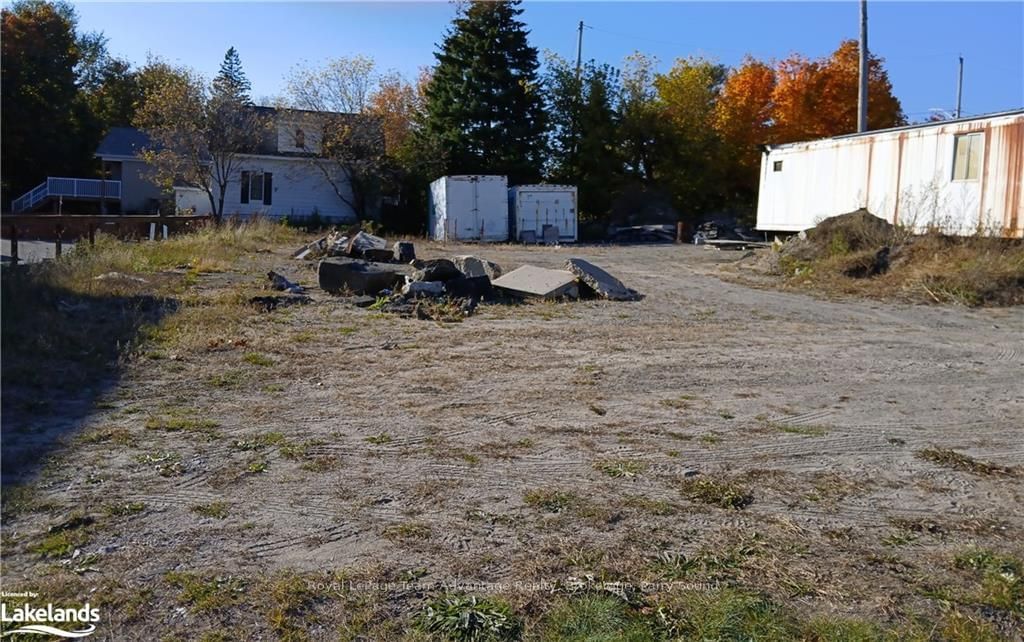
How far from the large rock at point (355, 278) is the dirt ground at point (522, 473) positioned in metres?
3.49

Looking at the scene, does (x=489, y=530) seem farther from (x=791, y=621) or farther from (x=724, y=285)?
(x=724, y=285)

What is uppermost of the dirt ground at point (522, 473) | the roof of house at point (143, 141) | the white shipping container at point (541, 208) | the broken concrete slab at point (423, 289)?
the roof of house at point (143, 141)

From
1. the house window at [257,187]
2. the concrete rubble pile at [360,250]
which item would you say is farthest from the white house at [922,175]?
the house window at [257,187]

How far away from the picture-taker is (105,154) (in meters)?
42.7

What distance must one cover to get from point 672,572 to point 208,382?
15.7ft

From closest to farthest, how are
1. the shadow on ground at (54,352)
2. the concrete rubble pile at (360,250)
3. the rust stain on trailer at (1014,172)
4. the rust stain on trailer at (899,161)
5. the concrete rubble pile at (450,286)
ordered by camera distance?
the shadow on ground at (54,352), the concrete rubble pile at (450,286), the rust stain on trailer at (1014,172), the concrete rubble pile at (360,250), the rust stain on trailer at (899,161)

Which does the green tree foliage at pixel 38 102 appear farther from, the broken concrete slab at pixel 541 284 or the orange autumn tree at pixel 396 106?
the broken concrete slab at pixel 541 284

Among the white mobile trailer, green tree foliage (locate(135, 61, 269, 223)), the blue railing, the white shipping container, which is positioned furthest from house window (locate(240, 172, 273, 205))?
the blue railing

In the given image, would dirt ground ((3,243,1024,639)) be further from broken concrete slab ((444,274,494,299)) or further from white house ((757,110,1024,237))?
white house ((757,110,1024,237))

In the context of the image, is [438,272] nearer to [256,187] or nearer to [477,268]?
[477,268]

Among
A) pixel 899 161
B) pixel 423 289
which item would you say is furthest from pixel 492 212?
pixel 423 289

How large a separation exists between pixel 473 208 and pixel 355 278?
19.0m

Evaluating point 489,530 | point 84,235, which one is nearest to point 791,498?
point 489,530

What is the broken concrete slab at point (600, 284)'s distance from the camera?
14.0 meters
